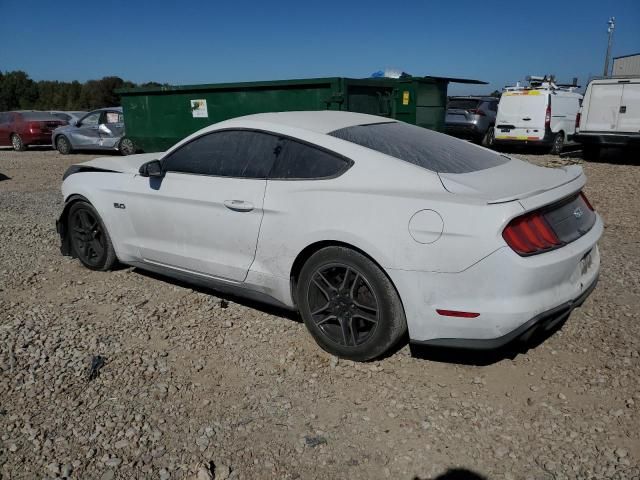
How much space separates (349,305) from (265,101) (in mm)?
7076

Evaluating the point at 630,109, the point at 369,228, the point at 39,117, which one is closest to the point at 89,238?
the point at 369,228

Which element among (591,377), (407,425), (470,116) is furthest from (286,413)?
(470,116)

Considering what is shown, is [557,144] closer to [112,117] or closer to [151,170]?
[112,117]

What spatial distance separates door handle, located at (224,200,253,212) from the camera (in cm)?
351

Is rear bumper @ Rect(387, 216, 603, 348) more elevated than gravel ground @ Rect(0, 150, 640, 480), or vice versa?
rear bumper @ Rect(387, 216, 603, 348)

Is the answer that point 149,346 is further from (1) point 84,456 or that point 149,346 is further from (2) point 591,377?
(2) point 591,377

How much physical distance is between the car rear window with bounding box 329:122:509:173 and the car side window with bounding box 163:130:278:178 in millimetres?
519

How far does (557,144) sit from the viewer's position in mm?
14688

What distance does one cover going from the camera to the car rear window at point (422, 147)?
3.27 metres

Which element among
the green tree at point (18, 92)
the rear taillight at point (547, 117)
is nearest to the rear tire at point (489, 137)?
the rear taillight at point (547, 117)

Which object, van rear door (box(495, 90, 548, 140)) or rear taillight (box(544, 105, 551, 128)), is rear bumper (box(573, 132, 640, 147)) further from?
van rear door (box(495, 90, 548, 140))

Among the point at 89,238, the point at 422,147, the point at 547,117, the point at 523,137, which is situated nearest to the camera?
the point at 422,147

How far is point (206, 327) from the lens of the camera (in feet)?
12.7

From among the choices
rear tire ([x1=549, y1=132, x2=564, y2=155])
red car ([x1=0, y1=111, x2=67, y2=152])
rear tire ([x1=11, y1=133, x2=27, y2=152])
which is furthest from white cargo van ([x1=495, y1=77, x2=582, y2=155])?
rear tire ([x1=11, y1=133, x2=27, y2=152])
